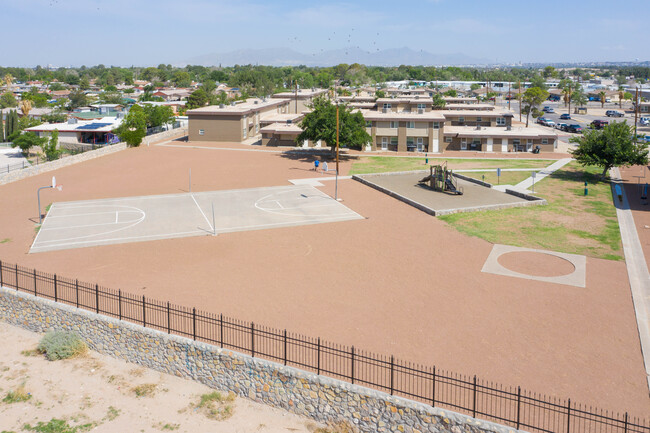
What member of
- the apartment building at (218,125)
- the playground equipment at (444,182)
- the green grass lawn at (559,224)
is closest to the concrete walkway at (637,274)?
the green grass lawn at (559,224)

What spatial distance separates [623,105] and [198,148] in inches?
5185

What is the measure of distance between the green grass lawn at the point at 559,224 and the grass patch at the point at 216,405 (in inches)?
838

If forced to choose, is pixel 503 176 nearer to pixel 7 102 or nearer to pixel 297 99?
pixel 297 99

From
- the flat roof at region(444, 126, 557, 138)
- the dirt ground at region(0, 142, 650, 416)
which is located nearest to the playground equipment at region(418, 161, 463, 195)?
the dirt ground at region(0, 142, 650, 416)

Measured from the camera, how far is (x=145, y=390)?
19344 millimetres

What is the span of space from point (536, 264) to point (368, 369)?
1526 centimetres

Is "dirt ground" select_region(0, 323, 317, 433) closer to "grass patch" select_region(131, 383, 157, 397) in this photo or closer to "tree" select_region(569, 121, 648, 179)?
"grass patch" select_region(131, 383, 157, 397)

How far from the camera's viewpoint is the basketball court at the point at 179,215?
3541 cm

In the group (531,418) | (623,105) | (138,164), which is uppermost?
(623,105)

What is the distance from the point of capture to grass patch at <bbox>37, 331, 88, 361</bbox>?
21438 mm

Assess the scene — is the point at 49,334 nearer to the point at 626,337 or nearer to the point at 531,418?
the point at 531,418

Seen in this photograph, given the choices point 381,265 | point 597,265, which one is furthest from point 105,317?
point 597,265

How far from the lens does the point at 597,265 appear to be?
30.0m

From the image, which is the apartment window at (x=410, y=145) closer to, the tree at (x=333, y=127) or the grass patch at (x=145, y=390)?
the tree at (x=333, y=127)
